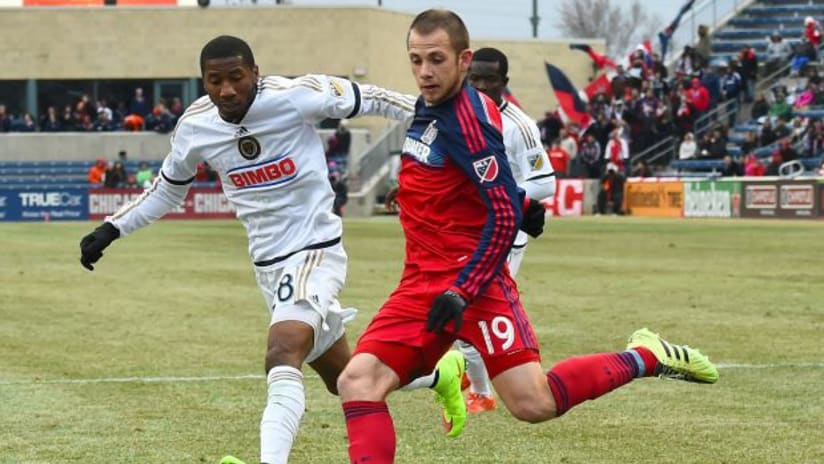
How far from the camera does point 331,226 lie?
7.68 metres

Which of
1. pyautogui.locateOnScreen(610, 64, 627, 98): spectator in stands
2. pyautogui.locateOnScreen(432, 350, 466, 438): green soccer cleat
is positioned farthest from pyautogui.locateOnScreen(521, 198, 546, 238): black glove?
pyautogui.locateOnScreen(610, 64, 627, 98): spectator in stands

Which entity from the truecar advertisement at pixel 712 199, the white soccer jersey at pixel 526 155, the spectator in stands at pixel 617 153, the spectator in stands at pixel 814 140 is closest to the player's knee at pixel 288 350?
the white soccer jersey at pixel 526 155

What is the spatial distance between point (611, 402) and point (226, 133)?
339 centimetres

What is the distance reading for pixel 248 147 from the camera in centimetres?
759

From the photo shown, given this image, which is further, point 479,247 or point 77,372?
point 77,372

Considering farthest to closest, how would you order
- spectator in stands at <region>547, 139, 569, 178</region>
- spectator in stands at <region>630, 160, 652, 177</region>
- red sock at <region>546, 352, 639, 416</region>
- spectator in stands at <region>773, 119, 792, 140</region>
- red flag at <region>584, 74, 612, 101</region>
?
red flag at <region>584, 74, 612, 101</region>, spectator in stands at <region>547, 139, 569, 178</region>, spectator in stands at <region>630, 160, 652, 177</region>, spectator in stands at <region>773, 119, 792, 140</region>, red sock at <region>546, 352, 639, 416</region>

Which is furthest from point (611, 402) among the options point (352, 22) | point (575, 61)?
point (575, 61)

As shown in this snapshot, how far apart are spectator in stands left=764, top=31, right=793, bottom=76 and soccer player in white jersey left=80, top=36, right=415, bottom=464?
137 ft

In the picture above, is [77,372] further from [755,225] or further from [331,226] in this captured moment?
[755,225]

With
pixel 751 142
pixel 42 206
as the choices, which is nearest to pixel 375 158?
pixel 42 206

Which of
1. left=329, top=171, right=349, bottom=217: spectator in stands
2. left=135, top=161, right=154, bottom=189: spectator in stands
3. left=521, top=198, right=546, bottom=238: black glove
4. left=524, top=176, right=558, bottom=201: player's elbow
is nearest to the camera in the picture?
left=521, top=198, right=546, bottom=238: black glove

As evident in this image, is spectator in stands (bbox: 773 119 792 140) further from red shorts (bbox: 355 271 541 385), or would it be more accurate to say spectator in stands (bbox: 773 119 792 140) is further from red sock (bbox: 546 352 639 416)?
red shorts (bbox: 355 271 541 385)

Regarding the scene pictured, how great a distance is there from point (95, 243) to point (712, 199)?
3244 cm

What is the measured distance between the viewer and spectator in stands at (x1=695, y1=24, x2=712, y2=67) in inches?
2003
